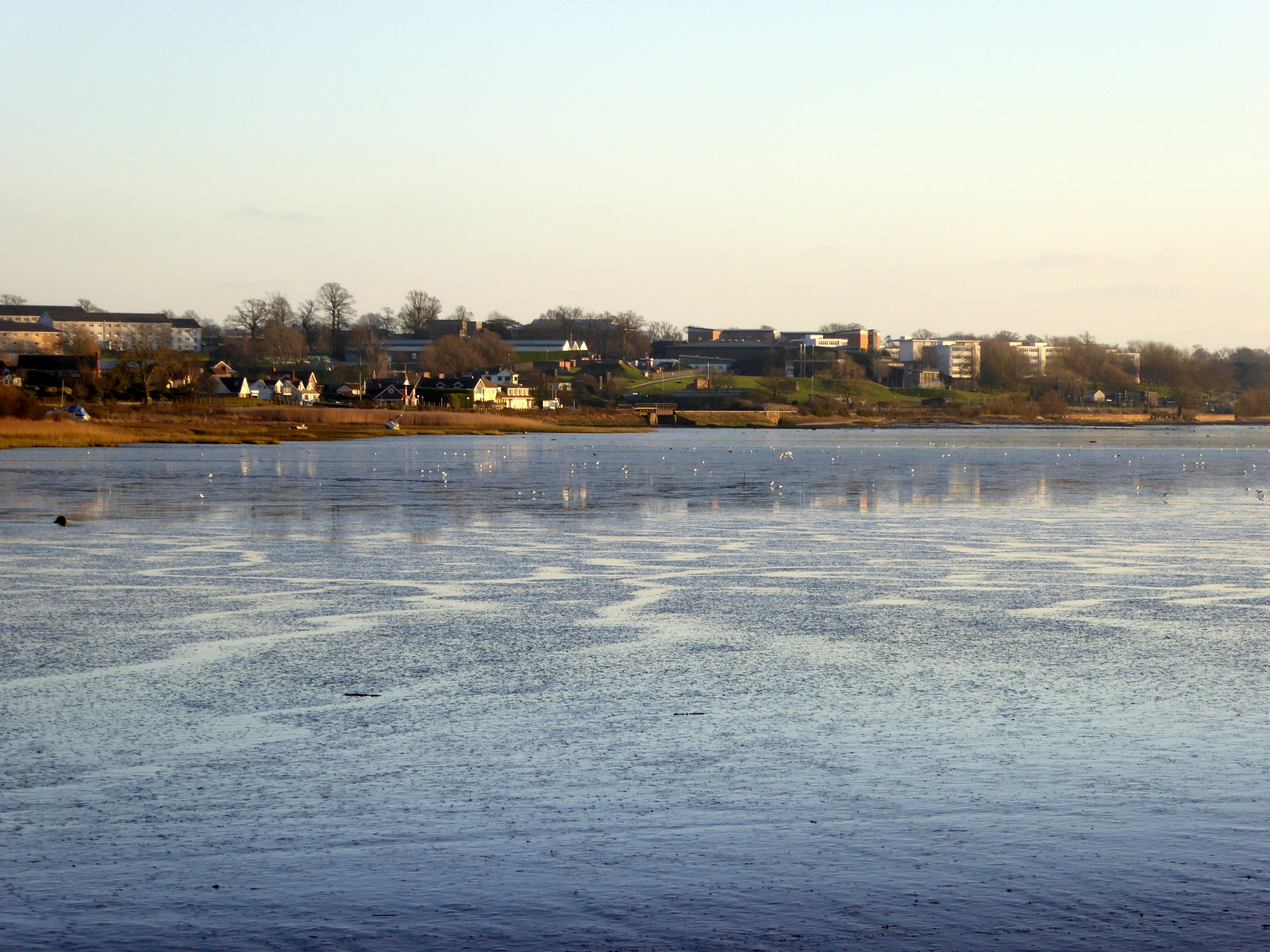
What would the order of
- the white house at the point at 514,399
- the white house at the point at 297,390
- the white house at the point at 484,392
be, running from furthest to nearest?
the white house at the point at 514,399 < the white house at the point at 484,392 < the white house at the point at 297,390

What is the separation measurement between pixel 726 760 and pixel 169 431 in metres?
89.8

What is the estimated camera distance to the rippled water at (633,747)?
653 cm

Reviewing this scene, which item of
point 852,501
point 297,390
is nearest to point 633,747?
point 852,501

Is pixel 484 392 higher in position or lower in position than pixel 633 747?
higher

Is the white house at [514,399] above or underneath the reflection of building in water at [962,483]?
above

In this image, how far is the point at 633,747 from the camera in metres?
9.59

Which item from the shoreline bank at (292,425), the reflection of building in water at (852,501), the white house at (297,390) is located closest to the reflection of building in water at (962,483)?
the reflection of building in water at (852,501)

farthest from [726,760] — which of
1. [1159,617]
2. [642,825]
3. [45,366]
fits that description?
[45,366]

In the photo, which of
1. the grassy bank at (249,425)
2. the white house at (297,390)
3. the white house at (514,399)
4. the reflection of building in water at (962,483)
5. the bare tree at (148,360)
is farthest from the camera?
the white house at (514,399)

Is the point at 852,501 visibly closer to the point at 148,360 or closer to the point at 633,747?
the point at 633,747

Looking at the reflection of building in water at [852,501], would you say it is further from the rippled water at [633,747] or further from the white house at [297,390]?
the white house at [297,390]

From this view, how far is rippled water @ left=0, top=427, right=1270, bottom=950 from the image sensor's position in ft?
21.4

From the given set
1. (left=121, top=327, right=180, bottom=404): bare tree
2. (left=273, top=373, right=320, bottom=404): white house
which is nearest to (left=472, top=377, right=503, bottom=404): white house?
(left=273, top=373, right=320, bottom=404): white house

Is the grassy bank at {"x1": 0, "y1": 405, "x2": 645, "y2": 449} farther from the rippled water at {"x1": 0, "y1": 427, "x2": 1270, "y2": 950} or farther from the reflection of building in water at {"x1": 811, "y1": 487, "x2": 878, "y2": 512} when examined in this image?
the rippled water at {"x1": 0, "y1": 427, "x2": 1270, "y2": 950}
